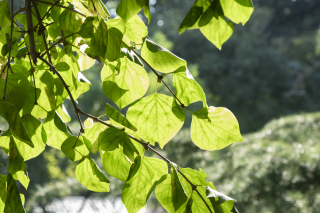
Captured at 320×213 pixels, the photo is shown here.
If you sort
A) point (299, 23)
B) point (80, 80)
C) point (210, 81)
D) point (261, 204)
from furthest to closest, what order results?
point (299, 23) < point (210, 81) < point (261, 204) < point (80, 80)

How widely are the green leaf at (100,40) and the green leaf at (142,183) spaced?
103 millimetres

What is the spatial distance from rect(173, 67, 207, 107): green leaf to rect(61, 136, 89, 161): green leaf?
97mm

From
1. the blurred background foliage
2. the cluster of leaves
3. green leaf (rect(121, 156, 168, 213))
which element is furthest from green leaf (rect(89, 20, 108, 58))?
the blurred background foliage

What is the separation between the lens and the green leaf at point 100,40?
183 millimetres

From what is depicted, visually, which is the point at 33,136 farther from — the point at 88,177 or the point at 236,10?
the point at 236,10

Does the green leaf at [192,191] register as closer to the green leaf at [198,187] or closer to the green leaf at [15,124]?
the green leaf at [198,187]

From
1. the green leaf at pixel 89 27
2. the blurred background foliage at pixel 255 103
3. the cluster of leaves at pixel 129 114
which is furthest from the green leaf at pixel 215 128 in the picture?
the blurred background foliage at pixel 255 103

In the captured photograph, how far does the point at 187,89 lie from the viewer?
9.0 inches

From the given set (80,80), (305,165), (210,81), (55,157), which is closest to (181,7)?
(210,81)

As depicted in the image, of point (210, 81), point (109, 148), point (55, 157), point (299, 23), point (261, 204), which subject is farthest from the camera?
point (299, 23)

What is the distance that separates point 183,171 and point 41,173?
387 centimetres

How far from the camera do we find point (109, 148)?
0.21 metres

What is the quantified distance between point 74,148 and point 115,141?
0.05 meters

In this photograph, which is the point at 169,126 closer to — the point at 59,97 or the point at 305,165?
the point at 59,97
